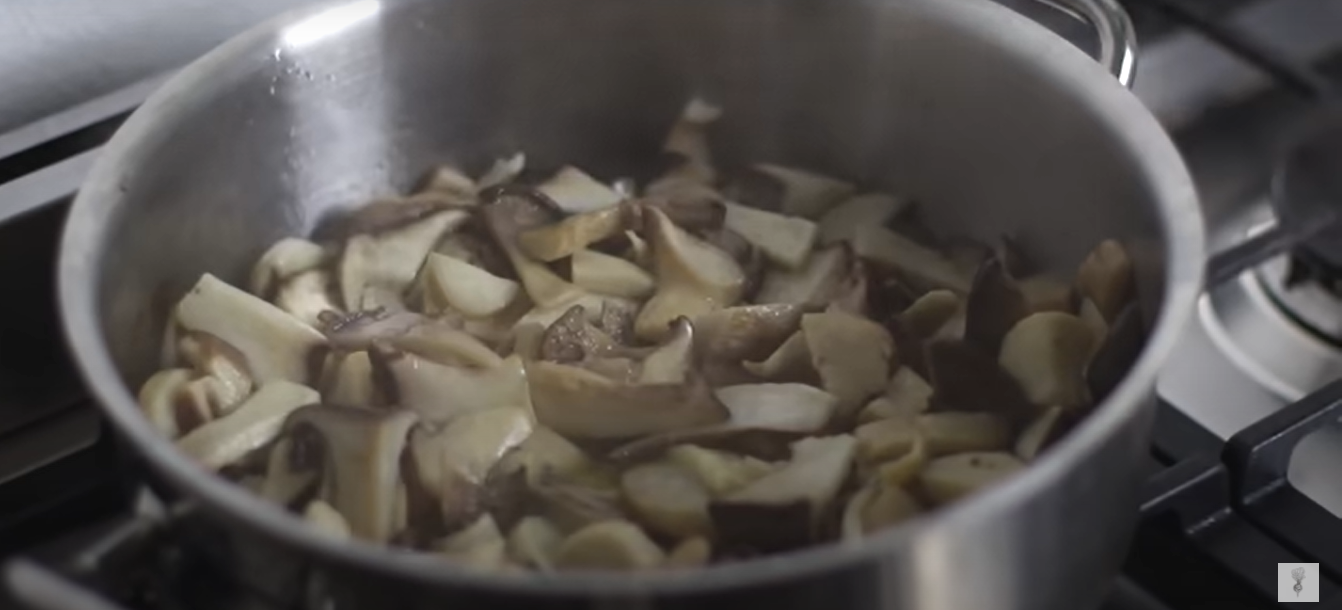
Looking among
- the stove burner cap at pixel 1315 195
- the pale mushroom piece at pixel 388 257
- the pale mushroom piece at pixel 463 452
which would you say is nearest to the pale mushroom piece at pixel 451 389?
the pale mushroom piece at pixel 463 452

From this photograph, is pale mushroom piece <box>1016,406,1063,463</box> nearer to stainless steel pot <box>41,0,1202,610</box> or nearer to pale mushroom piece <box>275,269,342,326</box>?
stainless steel pot <box>41,0,1202,610</box>

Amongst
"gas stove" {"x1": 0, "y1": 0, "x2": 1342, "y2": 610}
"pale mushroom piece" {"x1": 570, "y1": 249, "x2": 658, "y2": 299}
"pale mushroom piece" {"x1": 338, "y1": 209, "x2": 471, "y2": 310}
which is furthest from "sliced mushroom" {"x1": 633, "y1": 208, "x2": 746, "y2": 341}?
"gas stove" {"x1": 0, "y1": 0, "x2": 1342, "y2": 610}

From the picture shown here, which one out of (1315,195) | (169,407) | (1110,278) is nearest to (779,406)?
(1110,278)

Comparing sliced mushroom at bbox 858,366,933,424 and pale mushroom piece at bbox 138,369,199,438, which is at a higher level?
pale mushroom piece at bbox 138,369,199,438

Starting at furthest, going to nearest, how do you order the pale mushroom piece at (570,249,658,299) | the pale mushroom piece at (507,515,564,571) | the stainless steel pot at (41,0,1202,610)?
the pale mushroom piece at (570,249,658,299) < the pale mushroom piece at (507,515,564,571) < the stainless steel pot at (41,0,1202,610)

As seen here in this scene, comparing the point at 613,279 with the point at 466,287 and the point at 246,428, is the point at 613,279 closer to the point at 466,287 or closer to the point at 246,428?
the point at 466,287
